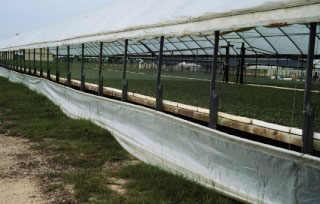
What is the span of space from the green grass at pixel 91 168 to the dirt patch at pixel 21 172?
145 mm

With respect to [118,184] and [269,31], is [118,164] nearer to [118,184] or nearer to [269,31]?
[118,184]

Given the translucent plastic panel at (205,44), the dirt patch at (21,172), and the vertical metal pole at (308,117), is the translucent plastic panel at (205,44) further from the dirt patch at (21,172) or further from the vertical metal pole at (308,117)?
the vertical metal pole at (308,117)

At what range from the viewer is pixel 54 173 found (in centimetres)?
436

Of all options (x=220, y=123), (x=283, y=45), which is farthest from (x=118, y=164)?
A: (x=283, y=45)

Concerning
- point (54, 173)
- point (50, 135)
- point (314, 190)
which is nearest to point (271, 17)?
point (314, 190)

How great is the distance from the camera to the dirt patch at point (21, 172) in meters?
3.64

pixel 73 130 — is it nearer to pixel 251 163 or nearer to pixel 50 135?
pixel 50 135

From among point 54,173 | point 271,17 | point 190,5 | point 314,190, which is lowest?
point 54,173

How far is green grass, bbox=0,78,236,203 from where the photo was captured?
3.60 meters

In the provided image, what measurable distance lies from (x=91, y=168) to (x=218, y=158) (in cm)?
187

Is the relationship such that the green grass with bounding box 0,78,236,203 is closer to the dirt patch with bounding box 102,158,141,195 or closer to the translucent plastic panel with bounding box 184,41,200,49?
the dirt patch with bounding box 102,158,141,195

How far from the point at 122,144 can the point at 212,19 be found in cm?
274

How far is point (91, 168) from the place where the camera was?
15.1 feet

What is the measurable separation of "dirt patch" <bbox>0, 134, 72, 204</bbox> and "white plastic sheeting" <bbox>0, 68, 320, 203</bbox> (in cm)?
136
